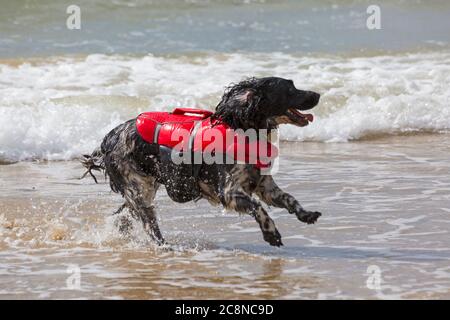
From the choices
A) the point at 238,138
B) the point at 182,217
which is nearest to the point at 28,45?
the point at 182,217

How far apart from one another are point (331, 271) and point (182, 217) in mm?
2007

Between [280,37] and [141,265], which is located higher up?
[280,37]

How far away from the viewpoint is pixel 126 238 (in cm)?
729

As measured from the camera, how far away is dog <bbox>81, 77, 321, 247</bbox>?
21.6 ft

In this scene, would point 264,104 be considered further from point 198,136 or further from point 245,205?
point 245,205

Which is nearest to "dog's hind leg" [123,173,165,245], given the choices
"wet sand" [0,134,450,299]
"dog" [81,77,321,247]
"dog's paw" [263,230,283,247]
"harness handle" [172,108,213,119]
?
"dog" [81,77,321,247]

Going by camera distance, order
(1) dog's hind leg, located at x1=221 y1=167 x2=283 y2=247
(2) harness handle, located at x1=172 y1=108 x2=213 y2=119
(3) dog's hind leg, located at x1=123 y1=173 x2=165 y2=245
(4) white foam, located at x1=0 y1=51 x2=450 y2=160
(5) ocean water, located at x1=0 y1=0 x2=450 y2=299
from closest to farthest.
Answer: (5) ocean water, located at x1=0 y1=0 x2=450 y2=299 < (1) dog's hind leg, located at x1=221 y1=167 x2=283 y2=247 < (2) harness handle, located at x1=172 y1=108 x2=213 y2=119 < (3) dog's hind leg, located at x1=123 y1=173 x2=165 y2=245 < (4) white foam, located at x1=0 y1=51 x2=450 y2=160

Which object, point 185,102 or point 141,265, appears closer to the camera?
point 141,265

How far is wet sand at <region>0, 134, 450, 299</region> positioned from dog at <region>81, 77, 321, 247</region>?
29 cm

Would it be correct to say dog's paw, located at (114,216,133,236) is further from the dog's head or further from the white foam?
the white foam

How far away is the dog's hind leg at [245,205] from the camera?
648 centimetres

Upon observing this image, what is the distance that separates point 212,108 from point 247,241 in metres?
5.80
